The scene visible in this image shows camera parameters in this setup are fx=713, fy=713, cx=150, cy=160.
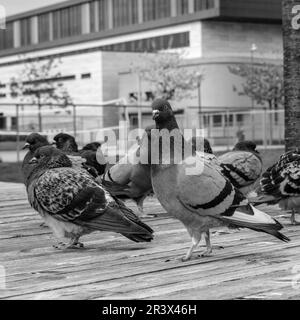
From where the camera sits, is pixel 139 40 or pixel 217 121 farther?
pixel 139 40

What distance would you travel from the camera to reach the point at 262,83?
192 feet

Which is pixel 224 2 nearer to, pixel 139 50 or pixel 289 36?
pixel 139 50

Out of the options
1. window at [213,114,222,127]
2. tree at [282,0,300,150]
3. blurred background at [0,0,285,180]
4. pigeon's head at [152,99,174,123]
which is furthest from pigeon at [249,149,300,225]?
window at [213,114,222,127]

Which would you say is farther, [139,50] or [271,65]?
[139,50]

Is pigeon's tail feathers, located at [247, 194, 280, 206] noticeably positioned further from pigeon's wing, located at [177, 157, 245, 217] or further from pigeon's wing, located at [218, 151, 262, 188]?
pigeon's wing, located at [177, 157, 245, 217]

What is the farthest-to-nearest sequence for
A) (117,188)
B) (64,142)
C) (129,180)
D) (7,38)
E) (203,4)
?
(7,38)
(203,4)
(64,142)
(129,180)
(117,188)

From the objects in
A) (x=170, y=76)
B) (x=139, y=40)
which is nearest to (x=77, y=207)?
(x=170, y=76)

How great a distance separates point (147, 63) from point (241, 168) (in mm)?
58965

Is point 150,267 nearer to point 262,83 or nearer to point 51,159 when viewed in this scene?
point 51,159

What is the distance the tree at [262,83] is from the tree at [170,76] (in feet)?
12.2

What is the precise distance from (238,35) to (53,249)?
7125cm

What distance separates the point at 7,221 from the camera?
28.0ft

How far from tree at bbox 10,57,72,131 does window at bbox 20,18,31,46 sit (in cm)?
2736
